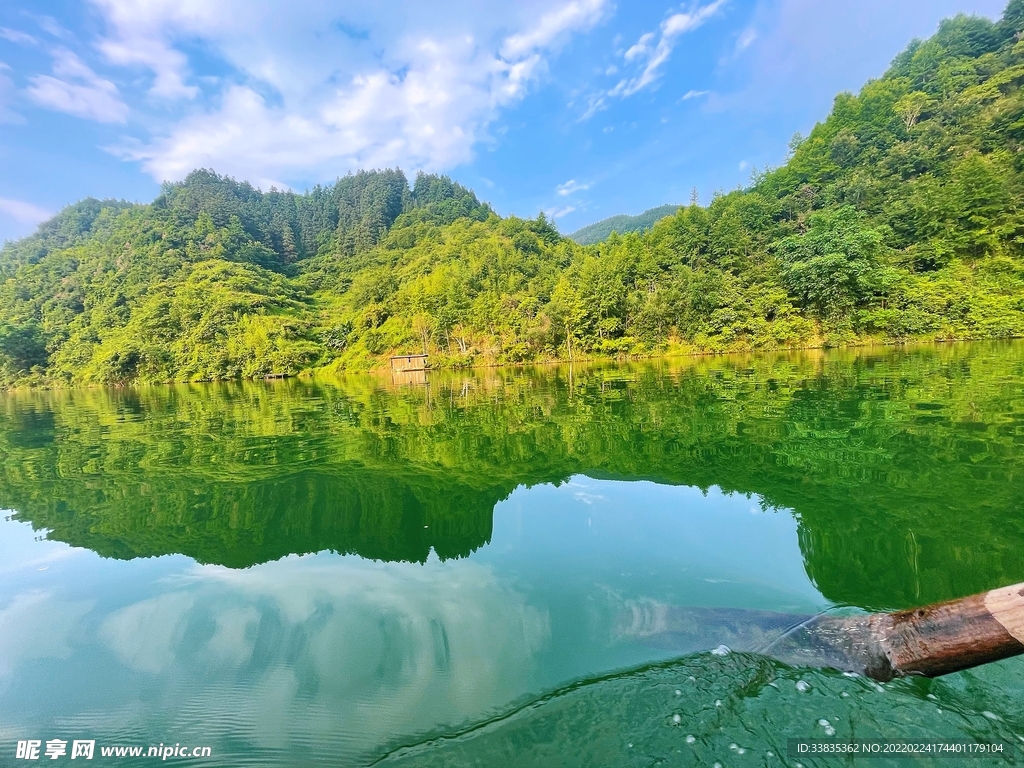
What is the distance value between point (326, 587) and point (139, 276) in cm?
10077

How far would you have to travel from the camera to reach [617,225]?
586ft

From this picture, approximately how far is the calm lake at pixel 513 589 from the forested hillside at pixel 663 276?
33.8 meters

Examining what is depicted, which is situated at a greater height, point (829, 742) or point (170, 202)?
point (170, 202)

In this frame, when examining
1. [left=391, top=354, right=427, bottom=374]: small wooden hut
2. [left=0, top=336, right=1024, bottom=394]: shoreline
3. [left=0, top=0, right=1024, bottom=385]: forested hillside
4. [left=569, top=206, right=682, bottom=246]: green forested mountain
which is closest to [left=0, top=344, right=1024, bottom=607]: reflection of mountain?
[left=0, top=336, right=1024, bottom=394]: shoreline

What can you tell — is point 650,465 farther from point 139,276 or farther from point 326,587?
point 139,276

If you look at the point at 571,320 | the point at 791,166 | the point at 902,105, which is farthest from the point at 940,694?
the point at 902,105

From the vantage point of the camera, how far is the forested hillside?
124 ft

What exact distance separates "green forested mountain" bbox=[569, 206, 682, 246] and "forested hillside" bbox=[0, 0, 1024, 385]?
254 feet

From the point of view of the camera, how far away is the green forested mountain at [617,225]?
15762 centimetres

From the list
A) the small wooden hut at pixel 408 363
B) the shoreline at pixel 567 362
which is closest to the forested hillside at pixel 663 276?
the shoreline at pixel 567 362

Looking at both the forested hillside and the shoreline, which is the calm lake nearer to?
the shoreline

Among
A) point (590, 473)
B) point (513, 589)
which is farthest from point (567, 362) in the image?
point (513, 589)

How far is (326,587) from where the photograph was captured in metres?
4.89

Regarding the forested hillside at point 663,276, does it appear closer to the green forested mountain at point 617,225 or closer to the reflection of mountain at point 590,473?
the reflection of mountain at point 590,473
